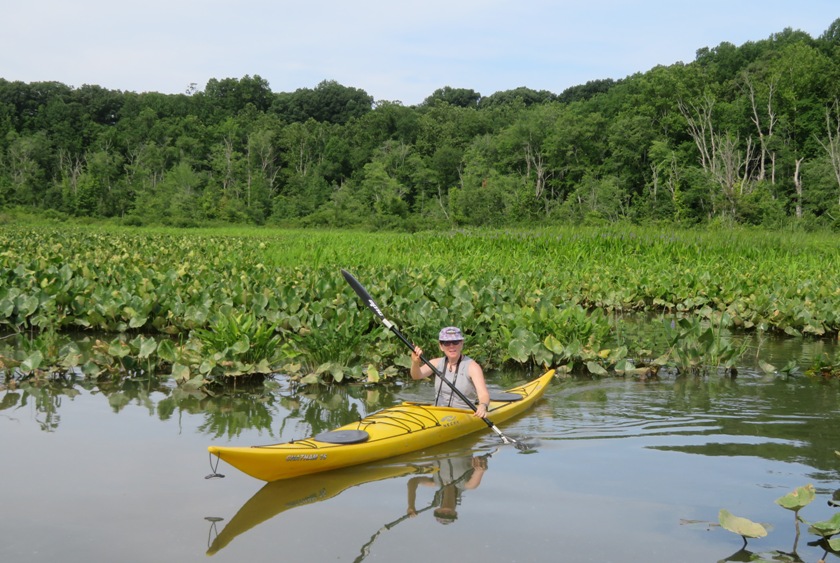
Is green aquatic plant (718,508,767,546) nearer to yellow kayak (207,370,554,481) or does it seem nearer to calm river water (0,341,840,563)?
calm river water (0,341,840,563)

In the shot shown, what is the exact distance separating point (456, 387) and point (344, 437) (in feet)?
4.44

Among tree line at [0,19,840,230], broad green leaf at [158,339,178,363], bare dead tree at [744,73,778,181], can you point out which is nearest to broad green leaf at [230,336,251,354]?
broad green leaf at [158,339,178,363]

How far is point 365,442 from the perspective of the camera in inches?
211

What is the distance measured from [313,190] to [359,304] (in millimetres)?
56786

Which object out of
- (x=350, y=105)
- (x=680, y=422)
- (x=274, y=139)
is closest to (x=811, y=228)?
(x=680, y=422)

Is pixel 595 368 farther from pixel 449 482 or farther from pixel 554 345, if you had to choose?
pixel 449 482

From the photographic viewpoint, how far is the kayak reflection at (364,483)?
4.52 meters

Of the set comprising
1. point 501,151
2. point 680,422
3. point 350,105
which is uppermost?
point 350,105

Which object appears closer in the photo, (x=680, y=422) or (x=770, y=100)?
(x=680, y=422)

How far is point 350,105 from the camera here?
92625 millimetres

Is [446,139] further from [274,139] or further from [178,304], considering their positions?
[178,304]

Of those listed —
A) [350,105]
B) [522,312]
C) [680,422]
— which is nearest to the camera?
[680,422]

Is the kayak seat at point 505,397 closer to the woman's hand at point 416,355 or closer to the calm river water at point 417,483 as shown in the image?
the calm river water at point 417,483

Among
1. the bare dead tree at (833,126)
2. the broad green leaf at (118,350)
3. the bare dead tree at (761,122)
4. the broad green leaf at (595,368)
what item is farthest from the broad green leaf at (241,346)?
the bare dead tree at (761,122)
